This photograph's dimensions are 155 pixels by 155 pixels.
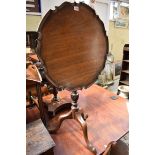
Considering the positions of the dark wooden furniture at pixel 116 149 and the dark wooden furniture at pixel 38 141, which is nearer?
the dark wooden furniture at pixel 38 141

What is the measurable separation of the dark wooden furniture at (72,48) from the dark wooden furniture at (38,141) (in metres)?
0.22

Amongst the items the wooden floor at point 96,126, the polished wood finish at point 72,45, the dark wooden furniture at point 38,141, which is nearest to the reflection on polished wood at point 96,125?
the wooden floor at point 96,126

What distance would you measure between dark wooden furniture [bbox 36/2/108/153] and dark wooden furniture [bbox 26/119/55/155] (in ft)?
0.72

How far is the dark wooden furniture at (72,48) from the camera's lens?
75 centimetres

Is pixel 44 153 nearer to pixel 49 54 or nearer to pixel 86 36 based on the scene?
pixel 49 54

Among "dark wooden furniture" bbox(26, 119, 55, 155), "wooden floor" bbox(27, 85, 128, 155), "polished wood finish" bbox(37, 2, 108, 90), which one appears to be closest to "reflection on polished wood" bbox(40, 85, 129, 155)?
"wooden floor" bbox(27, 85, 128, 155)

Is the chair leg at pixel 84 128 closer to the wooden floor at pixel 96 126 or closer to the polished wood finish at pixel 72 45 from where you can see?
the wooden floor at pixel 96 126

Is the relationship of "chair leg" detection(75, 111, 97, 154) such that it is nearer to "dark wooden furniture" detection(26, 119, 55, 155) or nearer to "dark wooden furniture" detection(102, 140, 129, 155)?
"dark wooden furniture" detection(102, 140, 129, 155)

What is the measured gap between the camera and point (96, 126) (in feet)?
3.31

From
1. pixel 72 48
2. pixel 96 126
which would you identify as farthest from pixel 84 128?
pixel 72 48

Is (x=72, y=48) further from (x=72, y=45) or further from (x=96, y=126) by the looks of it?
(x=96, y=126)

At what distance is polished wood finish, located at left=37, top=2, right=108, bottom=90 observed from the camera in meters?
0.75
